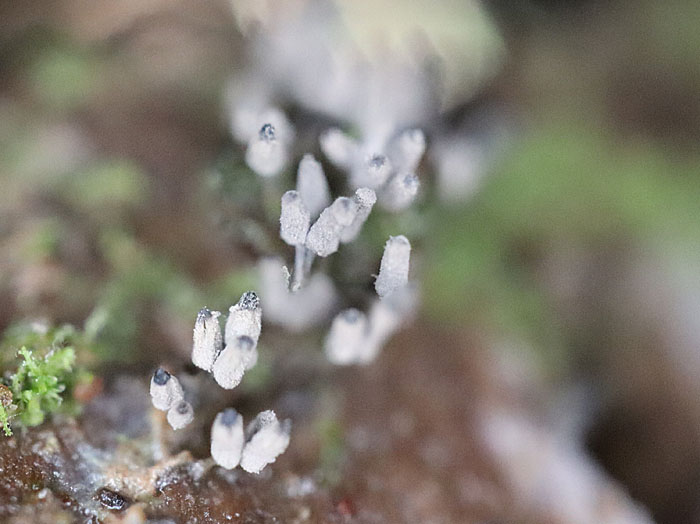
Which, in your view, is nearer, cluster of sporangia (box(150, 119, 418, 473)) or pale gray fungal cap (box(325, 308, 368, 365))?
cluster of sporangia (box(150, 119, 418, 473))

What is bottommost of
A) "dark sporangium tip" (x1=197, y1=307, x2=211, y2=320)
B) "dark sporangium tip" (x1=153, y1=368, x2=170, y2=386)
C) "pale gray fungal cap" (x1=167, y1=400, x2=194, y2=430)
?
"pale gray fungal cap" (x1=167, y1=400, x2=194, y2=430)

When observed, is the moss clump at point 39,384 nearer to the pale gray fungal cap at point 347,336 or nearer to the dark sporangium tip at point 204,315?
the dark sporangium tip at point 204,315

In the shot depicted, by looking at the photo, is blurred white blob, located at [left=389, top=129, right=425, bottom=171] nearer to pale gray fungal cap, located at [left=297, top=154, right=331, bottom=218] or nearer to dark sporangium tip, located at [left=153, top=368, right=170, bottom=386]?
pale gray fungal cap, located at [left=297, top=154, right=331, bottom=218]

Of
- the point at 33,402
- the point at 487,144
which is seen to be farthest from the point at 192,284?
the point at 487,144

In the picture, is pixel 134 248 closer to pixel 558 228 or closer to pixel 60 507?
pixel 60 507

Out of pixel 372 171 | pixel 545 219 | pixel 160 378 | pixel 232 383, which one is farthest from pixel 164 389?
pixel 545 219

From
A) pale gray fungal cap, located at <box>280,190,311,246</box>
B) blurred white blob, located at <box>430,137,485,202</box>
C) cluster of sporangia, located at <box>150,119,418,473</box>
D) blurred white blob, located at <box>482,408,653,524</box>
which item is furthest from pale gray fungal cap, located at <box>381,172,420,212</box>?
blurred white blob, located at <box>482,408,653,524</box>

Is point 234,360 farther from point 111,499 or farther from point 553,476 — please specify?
point 553,476

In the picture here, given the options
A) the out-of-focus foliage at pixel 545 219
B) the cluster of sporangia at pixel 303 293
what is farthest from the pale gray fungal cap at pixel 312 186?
the out-of-focus foliage at pixel 545 219
